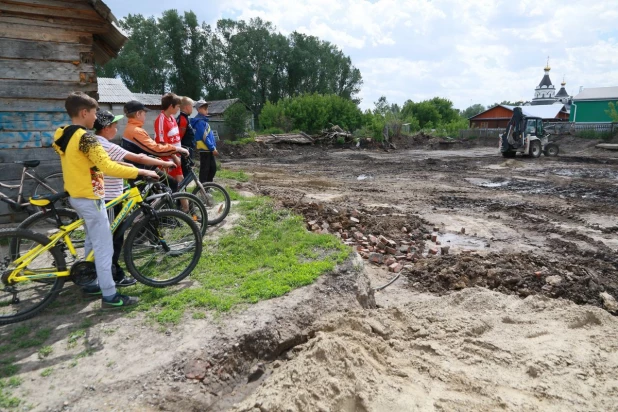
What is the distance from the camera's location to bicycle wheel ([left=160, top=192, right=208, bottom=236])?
16.9 feet

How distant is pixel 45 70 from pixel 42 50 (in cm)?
30

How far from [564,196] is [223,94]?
4995 cm

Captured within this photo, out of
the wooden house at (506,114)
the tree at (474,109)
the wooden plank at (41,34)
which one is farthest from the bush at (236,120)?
the tree at (474,109)

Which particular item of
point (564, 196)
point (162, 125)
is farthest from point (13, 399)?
point (564, 196)

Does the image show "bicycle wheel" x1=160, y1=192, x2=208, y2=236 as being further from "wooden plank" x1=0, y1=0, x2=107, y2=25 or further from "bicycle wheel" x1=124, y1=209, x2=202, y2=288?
"wooden plank" x1=0, y1=0, x2=107, y2=25

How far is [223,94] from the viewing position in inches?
2199

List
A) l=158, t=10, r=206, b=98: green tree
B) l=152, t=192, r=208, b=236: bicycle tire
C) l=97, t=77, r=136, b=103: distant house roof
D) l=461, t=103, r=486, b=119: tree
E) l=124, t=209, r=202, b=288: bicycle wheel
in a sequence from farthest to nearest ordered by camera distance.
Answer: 1. l=461, t=103, r=486, b=119: tree
2. l=158, t=10, r=206, b=98: green tree
3. l=97, t=77, r=136, b=103: distant house roof
4. l=152, t=192, r=208, b=236: bicycle tire
5. l=124, t=209, r=202, b=288: bicycle wheel

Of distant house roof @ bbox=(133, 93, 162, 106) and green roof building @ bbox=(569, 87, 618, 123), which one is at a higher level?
distant house roof @ bbox=(133, 93, 162, 106)

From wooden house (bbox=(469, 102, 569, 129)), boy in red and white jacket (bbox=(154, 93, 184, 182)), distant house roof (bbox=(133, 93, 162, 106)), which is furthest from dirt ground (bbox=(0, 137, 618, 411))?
wooden house (bbox=(469, 102, 569, 129))

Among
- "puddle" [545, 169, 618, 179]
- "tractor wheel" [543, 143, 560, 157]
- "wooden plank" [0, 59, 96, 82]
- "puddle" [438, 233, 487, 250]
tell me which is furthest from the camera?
"tractor wheel" [543, 143, 560, 157]

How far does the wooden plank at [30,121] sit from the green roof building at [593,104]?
46.5 meters

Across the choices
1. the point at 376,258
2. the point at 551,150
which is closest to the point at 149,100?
the point at 551,150

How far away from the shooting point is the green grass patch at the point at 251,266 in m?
4.13

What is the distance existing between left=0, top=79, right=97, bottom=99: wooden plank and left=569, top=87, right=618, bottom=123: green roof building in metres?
46.3
